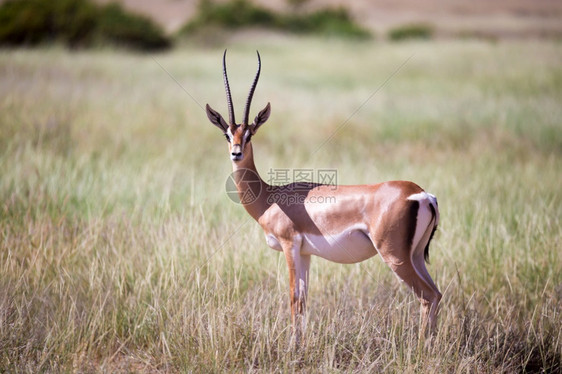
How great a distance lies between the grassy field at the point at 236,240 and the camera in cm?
405

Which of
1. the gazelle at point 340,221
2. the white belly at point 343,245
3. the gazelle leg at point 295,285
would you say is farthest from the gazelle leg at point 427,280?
the gazelle leg at point 295,285

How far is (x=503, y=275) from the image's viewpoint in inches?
209

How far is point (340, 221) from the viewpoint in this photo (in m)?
3.92

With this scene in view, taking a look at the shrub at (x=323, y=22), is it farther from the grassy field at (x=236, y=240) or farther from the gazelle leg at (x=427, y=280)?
the gazelle leg at (x=427, y=280)

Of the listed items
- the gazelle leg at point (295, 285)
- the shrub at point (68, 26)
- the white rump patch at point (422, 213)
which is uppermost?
the shrub at point (68, 26)

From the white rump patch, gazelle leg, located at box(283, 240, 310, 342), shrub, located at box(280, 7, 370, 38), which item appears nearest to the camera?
the white rump patch

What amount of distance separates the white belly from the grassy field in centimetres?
48

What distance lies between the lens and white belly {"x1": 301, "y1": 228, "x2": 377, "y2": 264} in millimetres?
3908

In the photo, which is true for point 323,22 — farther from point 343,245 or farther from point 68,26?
point 343,245

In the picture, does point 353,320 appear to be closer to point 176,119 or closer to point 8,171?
point 8,171

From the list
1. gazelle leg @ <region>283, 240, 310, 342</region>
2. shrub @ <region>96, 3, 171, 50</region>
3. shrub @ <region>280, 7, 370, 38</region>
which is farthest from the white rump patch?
shrub @ <region>280, 7, 370, 38</region>

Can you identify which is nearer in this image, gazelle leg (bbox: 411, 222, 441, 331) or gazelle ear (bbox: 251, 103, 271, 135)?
gazelle leg (bbox: 411, 222, 441, 331)

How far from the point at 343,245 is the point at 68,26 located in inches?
1022

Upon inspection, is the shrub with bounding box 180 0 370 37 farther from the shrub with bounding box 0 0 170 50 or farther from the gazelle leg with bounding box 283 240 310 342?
the gazelle leg with bounding box 283 240 310 342
